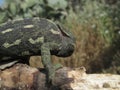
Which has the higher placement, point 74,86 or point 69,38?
point 69,38

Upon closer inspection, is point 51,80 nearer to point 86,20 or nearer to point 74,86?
point 74,86

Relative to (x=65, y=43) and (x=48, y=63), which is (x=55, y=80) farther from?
(x=65, y=43)

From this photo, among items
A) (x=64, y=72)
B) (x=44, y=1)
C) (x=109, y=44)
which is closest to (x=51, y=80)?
(x=64, y=72)

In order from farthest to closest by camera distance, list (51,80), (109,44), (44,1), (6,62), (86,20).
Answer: (86,20), (109,44), (44,1), (6,62), (51,80)

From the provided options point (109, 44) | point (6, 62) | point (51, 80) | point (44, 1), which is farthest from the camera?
point (109, 44)

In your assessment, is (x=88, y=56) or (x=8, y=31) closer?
(x=8, y=31)

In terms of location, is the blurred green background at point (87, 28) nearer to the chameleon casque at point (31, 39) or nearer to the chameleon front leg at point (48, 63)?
the chameleon casque at point (31, 39)

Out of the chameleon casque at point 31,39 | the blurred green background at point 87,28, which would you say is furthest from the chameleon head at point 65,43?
the blurred green background at point 87,28
